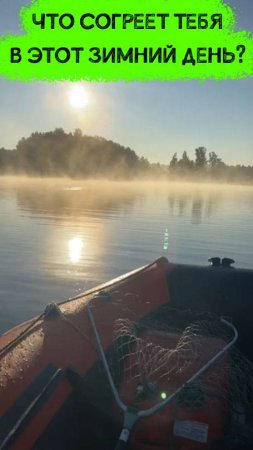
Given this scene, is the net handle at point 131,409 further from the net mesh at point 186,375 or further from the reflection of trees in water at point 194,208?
the reflection of trees in water at point 194,208

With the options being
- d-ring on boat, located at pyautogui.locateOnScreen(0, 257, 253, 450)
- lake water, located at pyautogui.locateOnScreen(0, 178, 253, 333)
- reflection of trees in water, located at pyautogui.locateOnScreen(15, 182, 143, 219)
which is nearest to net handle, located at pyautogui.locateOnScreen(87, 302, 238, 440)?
d-ring on boat, located at pyautogui.locateOnScreen(0, 257, 253, 450)

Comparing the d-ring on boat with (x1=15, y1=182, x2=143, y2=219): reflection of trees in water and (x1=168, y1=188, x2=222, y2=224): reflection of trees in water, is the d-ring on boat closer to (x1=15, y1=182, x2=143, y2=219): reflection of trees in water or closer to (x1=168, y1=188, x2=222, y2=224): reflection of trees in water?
(x1=15, y1=182, x2=143, y2=219): reflection of trees in water

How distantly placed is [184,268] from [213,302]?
504 millimetres

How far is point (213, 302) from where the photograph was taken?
3986 millimetres

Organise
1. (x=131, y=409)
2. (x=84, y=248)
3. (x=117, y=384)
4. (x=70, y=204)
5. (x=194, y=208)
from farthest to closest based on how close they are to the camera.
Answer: (x=194, y=208) → (x=70, y=204) → (x=84, y=248) → (x=117, y=384) → (x=131, y=409)

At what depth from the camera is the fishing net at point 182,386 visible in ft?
7.00

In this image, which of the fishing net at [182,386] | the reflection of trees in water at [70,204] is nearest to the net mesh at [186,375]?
the fishing net at [182,386]

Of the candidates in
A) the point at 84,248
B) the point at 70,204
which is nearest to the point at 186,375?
the point at 84,248

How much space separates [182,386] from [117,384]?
16.6 inches

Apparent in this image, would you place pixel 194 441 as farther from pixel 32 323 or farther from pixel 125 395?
pixel 32 323

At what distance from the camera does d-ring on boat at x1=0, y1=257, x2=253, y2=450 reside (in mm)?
2080

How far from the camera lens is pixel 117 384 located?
8.03ft

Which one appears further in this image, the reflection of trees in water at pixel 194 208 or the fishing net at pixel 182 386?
the reflection of trees in water at pixel 194 208

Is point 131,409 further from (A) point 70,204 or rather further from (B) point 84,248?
(A) point 70,204
